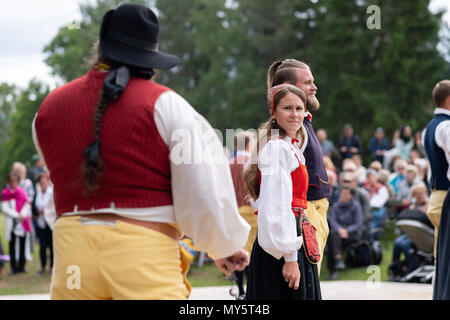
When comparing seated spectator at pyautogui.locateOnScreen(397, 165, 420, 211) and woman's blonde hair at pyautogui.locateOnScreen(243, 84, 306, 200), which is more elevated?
woman's blonde hair at pyautogui.locateOnScreen(243, 84, 306, 200)

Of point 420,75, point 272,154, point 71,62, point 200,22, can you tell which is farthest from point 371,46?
point 272,154

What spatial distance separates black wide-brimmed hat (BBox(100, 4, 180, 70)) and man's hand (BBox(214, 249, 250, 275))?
0.80 m

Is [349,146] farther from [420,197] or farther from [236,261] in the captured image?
[236,261]

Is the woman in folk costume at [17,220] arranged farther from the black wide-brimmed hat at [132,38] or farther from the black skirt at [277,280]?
the black wide-brimmed hat at [132,38]

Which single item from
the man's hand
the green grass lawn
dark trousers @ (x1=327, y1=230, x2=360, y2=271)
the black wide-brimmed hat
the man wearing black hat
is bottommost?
the green grass lawn

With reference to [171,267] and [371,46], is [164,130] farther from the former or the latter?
[371,46]

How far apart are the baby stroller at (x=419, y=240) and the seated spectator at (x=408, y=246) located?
5 centimetres

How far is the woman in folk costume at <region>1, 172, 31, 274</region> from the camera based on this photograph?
11891mm

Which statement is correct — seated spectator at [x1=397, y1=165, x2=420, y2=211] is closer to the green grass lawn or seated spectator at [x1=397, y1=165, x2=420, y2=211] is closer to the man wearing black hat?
the green grass lawn

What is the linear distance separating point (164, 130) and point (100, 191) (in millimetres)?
335

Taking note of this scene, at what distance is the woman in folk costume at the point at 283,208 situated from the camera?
3453mm

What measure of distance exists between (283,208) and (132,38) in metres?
1.23

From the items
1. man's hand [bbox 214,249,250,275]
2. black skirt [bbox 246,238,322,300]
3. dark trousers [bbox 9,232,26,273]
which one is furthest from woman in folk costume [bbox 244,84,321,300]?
dark trousers [bbox 9,232,26,273]

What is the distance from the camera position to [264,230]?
3455mm
